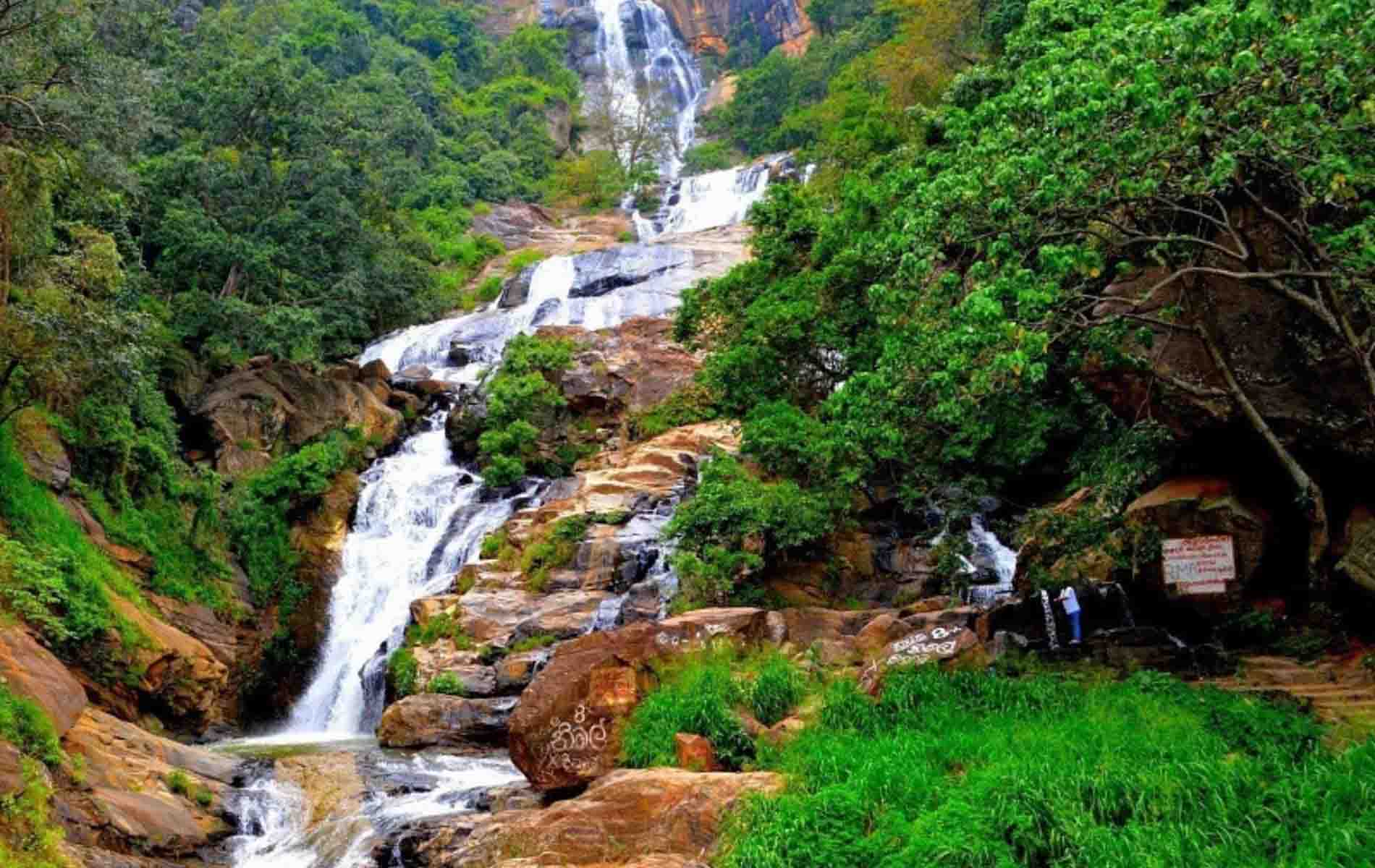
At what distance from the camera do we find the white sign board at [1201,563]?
437 inches

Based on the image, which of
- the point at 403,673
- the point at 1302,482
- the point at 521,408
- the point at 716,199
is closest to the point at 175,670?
the point at 403,673

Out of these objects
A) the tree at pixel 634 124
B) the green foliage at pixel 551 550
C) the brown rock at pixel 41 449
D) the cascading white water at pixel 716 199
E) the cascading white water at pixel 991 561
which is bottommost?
the cascading white water at pixel 991 561

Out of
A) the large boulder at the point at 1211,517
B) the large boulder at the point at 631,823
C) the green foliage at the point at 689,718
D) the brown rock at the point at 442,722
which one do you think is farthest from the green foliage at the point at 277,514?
the large boulder at the point at 1211,517

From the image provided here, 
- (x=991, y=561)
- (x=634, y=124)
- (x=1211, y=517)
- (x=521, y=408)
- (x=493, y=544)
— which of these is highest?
(x=634, y=124)

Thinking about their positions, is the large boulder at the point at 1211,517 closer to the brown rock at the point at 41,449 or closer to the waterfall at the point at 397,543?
the waterfall at the point at 397,543

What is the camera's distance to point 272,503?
25.3 m

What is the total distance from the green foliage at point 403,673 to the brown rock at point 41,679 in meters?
6.19

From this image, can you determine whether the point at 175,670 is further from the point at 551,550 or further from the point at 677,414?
the point at 677,414

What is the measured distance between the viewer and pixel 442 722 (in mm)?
16578

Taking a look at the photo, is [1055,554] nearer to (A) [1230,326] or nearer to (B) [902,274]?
(A) [1230,326]

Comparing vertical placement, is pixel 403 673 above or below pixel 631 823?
above

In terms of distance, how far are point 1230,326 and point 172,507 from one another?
20.8 metres

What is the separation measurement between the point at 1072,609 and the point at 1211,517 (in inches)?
121

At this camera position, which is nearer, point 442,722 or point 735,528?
point 442,722
